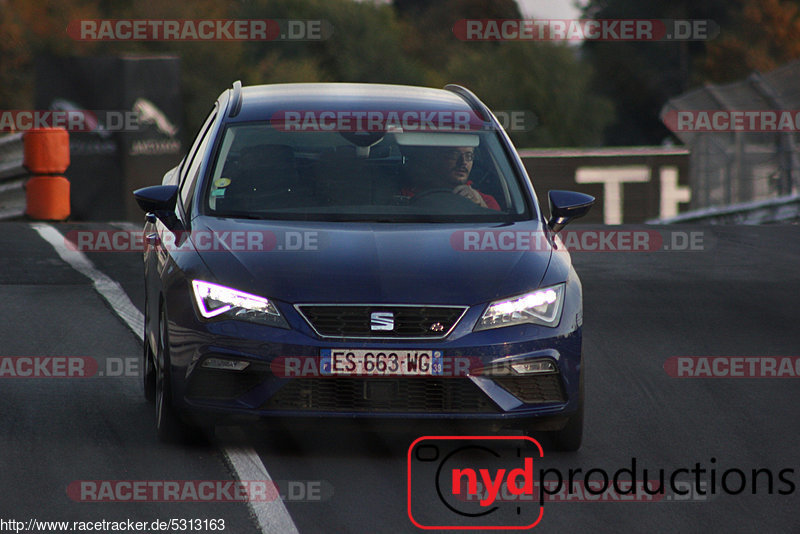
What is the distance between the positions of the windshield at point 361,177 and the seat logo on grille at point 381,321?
3.10 feet

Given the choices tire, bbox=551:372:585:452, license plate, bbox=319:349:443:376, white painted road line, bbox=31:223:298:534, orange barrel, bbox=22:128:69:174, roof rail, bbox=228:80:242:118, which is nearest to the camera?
white painted road line, bbox=31:223:298:534

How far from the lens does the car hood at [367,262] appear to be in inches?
268

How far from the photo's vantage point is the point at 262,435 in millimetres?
7512

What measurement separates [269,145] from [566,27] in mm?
10668

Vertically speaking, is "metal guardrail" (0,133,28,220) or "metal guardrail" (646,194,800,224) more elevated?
"metal guardrail" (0,133,28,220)

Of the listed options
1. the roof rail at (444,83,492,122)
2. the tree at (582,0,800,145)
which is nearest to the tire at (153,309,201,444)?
the roof rail at (444,83,492,122)


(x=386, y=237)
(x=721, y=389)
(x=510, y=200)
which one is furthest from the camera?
(x=721, y=389)

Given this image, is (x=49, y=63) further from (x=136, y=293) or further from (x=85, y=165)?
(x=136, y=293)

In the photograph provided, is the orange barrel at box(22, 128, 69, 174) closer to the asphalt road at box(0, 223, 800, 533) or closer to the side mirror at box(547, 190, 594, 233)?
the asphalt road at box(0, 223, 800, 533)

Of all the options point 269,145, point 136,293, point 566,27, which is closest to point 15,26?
point 566,27

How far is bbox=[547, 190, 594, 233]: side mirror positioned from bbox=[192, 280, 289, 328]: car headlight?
1842 millimetres

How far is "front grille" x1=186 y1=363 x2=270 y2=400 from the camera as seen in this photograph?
680 cm

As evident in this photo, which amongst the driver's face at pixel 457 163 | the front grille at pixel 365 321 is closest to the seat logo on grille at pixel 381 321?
the front grille at pixel 365 321

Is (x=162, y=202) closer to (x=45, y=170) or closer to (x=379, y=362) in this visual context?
(x=379, y=362)
